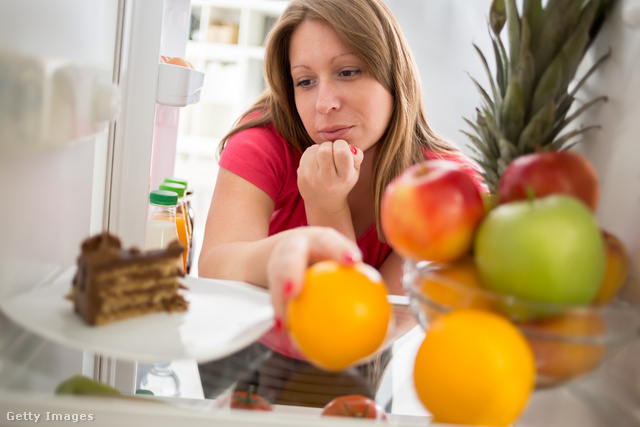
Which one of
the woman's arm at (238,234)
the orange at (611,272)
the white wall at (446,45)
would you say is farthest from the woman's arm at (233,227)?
the white wall at (446,45)

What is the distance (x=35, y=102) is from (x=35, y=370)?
0.24 metres

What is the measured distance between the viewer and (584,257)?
0.42m

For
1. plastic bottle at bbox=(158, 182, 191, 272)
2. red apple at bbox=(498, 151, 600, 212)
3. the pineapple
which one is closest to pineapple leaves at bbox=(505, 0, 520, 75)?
the pineapple

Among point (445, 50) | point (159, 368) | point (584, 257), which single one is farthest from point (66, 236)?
point (445, 50)

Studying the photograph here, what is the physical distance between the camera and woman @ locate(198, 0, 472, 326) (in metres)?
1.19

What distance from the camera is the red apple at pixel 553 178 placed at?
1.57 feet

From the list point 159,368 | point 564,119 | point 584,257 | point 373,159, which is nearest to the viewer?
point 584,257

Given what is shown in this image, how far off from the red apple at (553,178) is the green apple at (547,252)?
0.05 m

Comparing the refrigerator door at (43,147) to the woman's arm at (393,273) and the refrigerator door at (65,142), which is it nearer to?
the refrigerator door at (65,142)

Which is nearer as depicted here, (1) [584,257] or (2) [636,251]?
(1) [584,257]

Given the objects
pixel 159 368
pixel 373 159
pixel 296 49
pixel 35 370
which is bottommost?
pixel 159 368

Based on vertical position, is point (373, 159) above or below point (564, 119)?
below

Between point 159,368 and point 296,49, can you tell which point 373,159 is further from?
point 159,368

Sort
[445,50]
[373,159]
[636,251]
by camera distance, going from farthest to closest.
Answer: [445,50]
[373,159]
[636,251]
